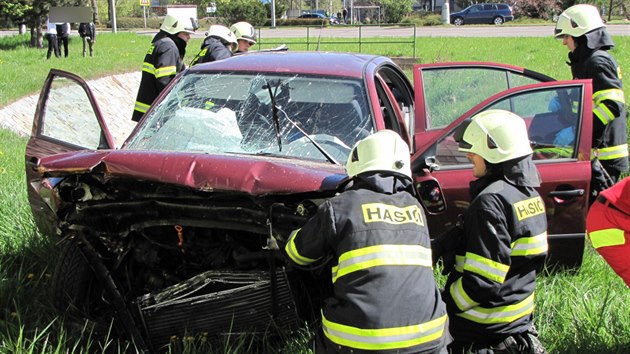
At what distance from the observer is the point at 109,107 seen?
1253 centimetres

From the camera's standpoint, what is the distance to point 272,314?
3227mm

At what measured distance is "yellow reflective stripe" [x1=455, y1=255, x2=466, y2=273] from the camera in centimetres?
297

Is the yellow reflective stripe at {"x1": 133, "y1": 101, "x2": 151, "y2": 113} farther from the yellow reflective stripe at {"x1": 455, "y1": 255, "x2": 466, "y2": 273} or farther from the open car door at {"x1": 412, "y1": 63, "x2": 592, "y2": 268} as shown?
the yellow reflective stripe at {"x1": 455, "y1": 255, "x2": 466, "y2": 273}

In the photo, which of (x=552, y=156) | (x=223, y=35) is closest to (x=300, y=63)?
(x=552, y=156)

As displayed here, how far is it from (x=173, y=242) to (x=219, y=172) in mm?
696

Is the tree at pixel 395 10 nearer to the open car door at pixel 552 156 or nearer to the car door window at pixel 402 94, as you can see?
the car door window at pixel 402 94

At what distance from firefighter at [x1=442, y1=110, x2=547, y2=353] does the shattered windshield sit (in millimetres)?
954

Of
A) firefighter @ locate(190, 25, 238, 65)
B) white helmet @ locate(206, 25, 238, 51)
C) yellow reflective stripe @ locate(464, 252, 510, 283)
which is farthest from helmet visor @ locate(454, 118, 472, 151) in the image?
white helmet @ locate(206, 25, 238, 51)

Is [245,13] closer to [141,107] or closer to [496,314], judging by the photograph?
[141,107]

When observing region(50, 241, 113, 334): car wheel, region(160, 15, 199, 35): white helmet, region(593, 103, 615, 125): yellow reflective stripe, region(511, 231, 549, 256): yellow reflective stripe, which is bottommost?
region(50, 241, 113, 334): car wheel

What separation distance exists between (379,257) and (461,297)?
617 mm

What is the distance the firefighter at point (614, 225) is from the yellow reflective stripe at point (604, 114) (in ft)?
6.84

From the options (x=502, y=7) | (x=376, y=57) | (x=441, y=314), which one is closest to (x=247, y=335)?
(x=441, y=314)

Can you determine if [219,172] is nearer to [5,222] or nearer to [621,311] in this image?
[621,311]
